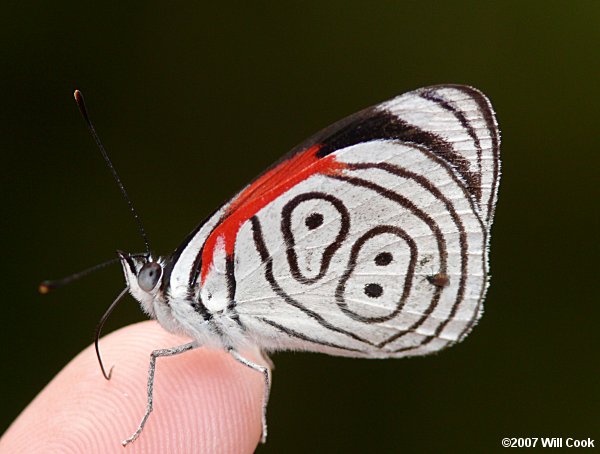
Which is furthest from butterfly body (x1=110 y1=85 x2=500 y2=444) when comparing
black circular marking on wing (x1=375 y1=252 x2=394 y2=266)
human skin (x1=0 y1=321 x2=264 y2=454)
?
human skin (x1=0 y1=321 x2=264 y2=454)

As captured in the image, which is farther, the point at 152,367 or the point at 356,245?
the point at 152,367

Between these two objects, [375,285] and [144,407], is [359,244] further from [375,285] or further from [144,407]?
[144,407]

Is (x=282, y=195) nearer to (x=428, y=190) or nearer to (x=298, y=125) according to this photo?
(x=428, y=190)

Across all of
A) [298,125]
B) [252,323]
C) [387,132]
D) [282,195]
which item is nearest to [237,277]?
[252,323]

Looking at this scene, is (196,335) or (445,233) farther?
(196,335)

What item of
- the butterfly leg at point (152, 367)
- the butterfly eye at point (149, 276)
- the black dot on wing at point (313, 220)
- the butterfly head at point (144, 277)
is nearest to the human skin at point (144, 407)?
the butterfly leg at point (152, 367)

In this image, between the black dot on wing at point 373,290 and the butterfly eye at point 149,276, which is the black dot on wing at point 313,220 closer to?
the black dot on wing at point 373,290

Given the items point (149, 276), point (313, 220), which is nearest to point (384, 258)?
point (313, 220)
